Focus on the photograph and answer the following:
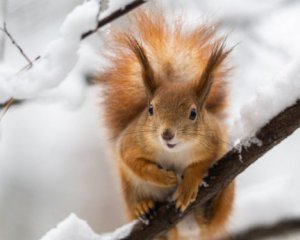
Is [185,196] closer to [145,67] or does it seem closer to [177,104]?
[177,104]

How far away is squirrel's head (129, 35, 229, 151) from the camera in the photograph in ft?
7.73

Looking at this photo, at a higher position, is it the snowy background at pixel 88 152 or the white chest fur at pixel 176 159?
the white chest fur at pixel 176 159

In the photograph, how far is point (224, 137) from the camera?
260cm

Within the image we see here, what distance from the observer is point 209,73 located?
8.08 ft

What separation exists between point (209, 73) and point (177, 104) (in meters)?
0.17

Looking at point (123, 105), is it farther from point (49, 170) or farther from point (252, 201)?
point (49, 170)

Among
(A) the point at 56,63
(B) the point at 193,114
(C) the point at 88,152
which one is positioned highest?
(A) the point at 56,63

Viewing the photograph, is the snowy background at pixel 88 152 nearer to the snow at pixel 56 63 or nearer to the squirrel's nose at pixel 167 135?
the squirrel's nose at pixel 167 135

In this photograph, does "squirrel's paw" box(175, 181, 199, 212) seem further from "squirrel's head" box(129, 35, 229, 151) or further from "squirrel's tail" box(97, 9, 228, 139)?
"squirrel's tail" box(97, 9, 228, 139)

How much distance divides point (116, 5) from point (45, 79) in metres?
0.29

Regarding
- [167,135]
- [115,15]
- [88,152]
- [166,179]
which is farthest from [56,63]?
[88,152]

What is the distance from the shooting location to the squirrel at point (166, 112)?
2.41 metres

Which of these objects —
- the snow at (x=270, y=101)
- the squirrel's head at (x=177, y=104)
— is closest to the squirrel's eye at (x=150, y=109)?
the squirrel's head at (x=177, y=104)

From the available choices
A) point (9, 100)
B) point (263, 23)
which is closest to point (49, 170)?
point (263, 23)
